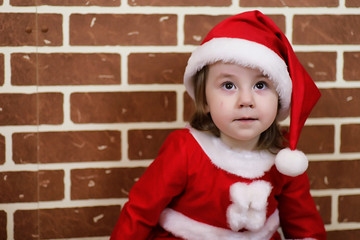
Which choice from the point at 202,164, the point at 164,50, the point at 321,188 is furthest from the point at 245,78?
the point at 321,188

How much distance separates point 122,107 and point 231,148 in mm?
331

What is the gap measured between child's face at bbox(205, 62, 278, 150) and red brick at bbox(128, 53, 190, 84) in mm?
234

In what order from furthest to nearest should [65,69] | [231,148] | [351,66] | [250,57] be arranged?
1. [351,66]
2. [65,69]
3. [231,148]
4. [250,57]

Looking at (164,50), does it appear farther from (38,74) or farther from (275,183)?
(275,183)

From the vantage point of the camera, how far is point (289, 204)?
1147 mm

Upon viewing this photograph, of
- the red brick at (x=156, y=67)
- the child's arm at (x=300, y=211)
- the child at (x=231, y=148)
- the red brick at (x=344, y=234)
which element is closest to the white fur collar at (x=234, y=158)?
the child at (x=231, y=148)

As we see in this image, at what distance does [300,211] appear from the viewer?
115 centimetres

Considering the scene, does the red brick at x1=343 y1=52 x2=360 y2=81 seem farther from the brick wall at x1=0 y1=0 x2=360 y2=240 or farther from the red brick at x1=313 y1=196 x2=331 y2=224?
the red brick at x1=313 y1=196 x2=331 y2=224

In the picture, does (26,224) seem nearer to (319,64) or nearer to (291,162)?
(291,162)

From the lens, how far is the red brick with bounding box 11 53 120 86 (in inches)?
46.7

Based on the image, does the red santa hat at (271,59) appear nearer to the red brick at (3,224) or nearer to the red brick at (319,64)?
the red brick at (319,64)

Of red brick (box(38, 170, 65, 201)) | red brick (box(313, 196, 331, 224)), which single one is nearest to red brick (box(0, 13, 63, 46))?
red brick (box(38, 170, 65, 201))

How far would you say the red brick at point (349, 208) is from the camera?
53.6 inches

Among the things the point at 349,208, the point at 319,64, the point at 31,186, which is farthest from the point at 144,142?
the point at 349,208
